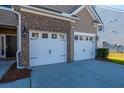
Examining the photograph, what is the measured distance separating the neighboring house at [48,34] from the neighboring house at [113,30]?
1365cm

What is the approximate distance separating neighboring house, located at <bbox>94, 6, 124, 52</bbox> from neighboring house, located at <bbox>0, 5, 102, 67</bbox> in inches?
537

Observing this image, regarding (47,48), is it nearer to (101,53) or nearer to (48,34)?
(48,34)

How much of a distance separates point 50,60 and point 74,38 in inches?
137

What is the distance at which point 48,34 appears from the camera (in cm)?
1202

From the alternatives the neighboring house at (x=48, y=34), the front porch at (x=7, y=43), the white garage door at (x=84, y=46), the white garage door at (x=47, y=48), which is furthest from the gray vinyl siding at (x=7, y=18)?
the white garage door at (x=84, y=46)

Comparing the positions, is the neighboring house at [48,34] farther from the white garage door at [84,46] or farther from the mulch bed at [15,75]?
the mulch bed at [15,75]

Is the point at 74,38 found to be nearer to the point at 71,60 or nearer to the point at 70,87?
the point at 71,60

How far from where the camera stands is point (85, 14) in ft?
52.3

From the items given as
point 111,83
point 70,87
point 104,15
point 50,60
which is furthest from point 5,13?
point 104,15

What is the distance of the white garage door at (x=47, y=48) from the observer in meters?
11.1

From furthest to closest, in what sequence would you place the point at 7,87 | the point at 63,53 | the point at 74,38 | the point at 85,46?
the point at 85,46, the point at 74,38, the point at 63,53, the point at 7,87

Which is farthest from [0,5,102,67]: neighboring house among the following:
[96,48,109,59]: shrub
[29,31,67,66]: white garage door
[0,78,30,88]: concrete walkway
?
[0,78,30,88]: concrete walkway

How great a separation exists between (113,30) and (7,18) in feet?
77.7

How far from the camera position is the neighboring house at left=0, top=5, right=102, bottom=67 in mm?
10219
